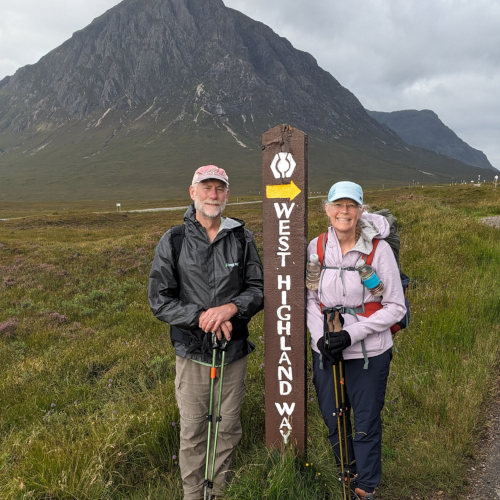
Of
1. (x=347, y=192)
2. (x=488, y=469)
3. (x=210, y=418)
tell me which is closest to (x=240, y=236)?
(x=347, y=192)

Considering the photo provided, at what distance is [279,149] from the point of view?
3326mm

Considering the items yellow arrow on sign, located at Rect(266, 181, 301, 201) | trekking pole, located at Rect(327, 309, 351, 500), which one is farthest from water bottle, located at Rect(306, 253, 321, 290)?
yellow arrow on sign, located at Rect(266, 181, 301, 201)

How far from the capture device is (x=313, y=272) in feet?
10.7

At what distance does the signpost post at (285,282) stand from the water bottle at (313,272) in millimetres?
91

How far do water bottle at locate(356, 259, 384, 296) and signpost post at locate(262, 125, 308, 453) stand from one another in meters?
0.55

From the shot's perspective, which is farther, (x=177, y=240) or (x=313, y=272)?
(x=177, y=240)

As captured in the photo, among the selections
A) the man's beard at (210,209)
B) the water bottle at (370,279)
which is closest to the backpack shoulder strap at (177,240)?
the man's beard at (210,209)

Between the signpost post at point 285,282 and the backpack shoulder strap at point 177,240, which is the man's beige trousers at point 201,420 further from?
the backpack shoulder strap at point 177,240

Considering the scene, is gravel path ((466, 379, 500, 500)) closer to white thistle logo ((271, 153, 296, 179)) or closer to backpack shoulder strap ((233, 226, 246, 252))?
backpack shoulder strap ((233, 226, 246, 252))

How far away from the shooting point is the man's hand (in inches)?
123

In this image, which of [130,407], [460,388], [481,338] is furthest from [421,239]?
[130,407]

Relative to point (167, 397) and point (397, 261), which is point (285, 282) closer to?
point (397, 261)

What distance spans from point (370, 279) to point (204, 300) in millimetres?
1380

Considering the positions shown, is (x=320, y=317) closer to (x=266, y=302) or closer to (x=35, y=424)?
(x=266, y=302)
